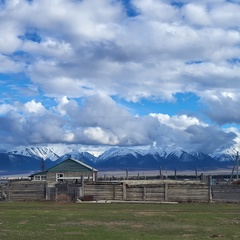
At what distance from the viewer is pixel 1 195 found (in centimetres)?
5341

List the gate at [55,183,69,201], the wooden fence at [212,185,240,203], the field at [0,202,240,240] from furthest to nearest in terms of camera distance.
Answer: the gate at [55,183,69,201] → the wooden fence at [212,185,240,203] → the field at [0,202,240,240]

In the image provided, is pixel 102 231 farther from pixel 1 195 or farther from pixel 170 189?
pixel 1 195

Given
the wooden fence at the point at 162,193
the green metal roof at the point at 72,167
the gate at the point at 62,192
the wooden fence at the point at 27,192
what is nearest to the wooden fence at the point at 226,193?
the wooden fence at the point at 162,193

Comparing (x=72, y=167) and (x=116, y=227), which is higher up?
(x=72, y=167)

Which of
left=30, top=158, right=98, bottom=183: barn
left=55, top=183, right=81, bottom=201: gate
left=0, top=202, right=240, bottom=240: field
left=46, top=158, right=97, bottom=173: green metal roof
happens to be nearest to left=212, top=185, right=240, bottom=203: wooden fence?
left=55, top=183, right=81, bottom=201: gate

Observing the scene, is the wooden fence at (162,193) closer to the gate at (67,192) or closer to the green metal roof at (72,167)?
the gate at (67,192)

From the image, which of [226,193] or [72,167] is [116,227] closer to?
[226,193]

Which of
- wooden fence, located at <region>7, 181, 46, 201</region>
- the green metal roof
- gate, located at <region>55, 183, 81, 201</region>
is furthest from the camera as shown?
the green metal roof

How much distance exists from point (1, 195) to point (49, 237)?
34219 millimetres

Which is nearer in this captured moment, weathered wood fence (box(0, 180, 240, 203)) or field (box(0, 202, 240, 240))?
field (box(0, 202, 240, 240))

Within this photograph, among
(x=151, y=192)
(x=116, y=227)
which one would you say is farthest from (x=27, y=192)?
(x=116, y=227)

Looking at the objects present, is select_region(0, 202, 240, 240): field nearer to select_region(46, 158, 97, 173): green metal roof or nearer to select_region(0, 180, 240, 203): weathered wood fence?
select_region(0, 180, 240, 203): weathered wood fence

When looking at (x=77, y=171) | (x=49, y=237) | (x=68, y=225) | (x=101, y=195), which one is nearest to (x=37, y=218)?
(x=68, y=225)

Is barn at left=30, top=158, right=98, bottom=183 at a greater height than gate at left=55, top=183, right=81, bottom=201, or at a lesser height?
greater
